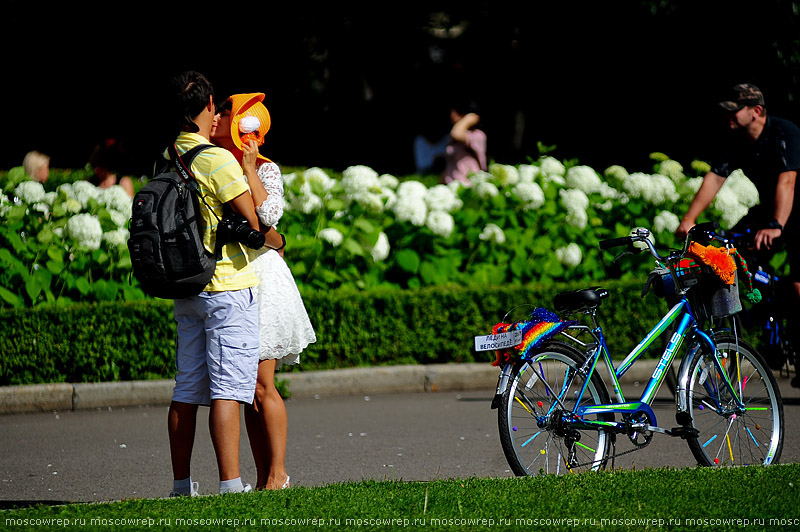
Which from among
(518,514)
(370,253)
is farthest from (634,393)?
(518,514)

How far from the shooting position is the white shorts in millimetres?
3906

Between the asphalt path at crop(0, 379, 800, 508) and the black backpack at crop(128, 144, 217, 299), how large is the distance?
1.30 metres

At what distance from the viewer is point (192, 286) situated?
381cm

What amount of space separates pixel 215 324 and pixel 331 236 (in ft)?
12.0

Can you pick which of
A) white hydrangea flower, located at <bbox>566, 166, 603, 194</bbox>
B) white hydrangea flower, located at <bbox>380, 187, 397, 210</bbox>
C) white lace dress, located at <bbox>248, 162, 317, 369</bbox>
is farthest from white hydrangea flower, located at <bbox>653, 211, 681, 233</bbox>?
white lace dress, located at <bbox>248, 162, 317, 369</bbox>

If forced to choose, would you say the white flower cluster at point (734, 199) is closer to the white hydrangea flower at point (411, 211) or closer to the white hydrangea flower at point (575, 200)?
the white hydrangea flower at point (575, 200)

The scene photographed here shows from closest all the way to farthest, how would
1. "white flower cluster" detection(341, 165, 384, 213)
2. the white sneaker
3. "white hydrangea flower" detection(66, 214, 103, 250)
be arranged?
the white sneaker, "white hydrangea flower" detection(66, 214, 103, 250), "white flower cluster" detection(341, 165, 384, 213)

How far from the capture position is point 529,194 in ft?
27.1

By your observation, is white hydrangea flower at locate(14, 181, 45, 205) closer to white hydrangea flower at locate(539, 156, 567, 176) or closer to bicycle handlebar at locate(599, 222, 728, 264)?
white hydrangea flower at locate(539, 156, 567, 176)

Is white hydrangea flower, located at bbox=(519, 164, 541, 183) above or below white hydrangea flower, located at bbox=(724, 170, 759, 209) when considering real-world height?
above

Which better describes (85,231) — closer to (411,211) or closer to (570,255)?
(411,211)

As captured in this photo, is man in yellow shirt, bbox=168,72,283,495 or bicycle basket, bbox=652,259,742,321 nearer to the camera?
man in yellow shirt, bbox=168,72,283,495

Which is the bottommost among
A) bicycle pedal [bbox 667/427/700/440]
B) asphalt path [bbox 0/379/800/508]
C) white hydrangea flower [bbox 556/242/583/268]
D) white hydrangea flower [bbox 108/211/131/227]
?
asphalt path [bbox 0/379/800/508]

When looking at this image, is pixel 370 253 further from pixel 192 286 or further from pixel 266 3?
pixel 266 3
